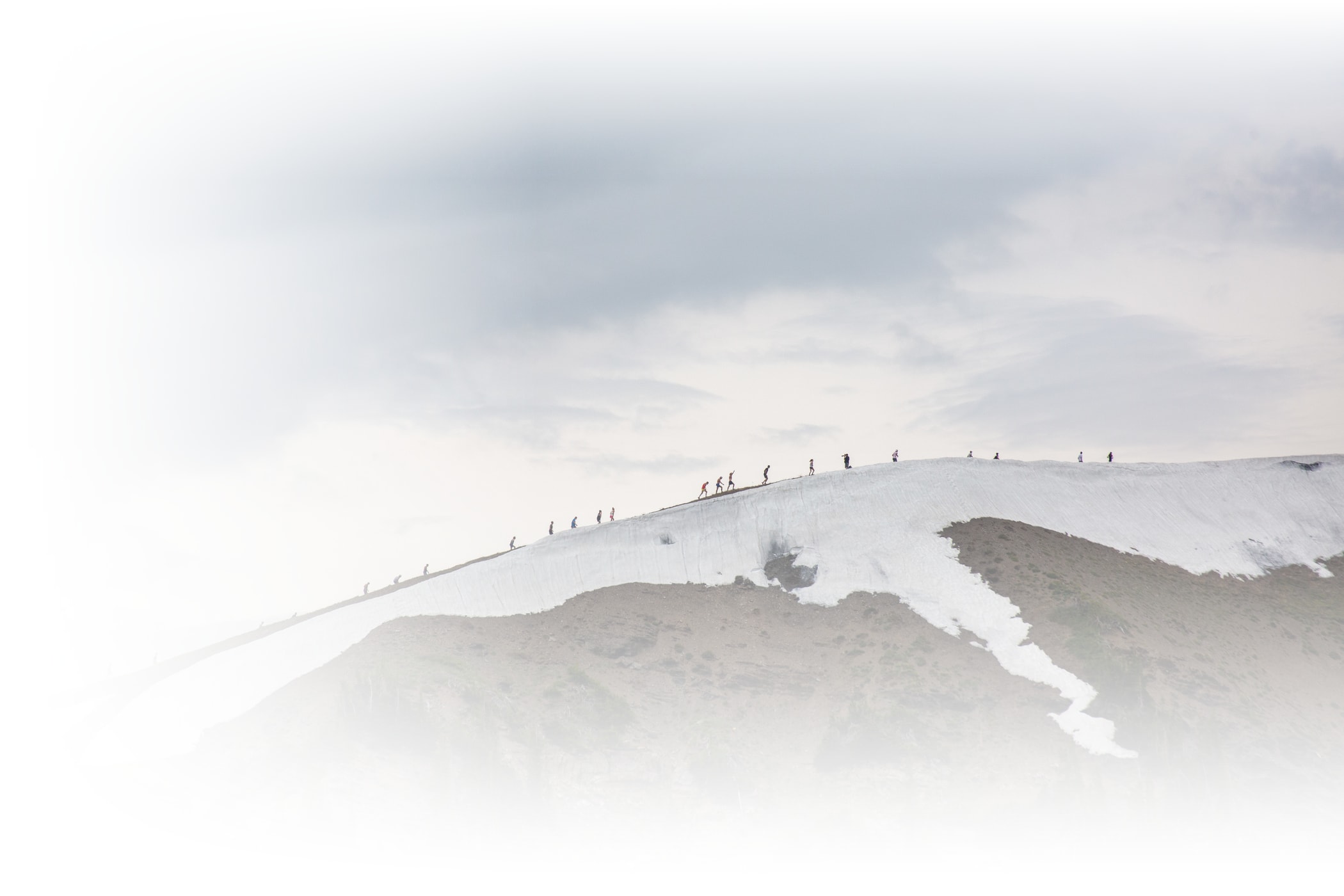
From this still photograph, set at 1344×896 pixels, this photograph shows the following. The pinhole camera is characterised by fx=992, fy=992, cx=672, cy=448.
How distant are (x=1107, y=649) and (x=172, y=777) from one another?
45.8 m

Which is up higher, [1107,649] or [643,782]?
[1107,649]

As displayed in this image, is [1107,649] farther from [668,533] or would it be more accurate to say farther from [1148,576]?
[668,533]

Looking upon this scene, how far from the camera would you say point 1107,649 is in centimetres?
5162

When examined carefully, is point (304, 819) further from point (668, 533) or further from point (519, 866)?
point (668, 533)

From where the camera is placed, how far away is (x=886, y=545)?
63531mm

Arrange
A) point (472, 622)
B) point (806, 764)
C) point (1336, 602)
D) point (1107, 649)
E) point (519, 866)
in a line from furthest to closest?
point (1336, 602), point (472, 622), point (1107, 649), point (806, 764), point (519, 866)

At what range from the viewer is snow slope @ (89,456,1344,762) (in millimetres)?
53781

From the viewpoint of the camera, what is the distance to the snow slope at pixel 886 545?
176 ft

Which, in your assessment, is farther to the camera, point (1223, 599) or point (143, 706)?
point (1223, 599)

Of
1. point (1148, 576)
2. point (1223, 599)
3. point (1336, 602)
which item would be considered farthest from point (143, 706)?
point (1336, 602)

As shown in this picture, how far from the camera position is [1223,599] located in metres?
60.5

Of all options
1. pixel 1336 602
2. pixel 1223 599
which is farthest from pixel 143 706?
pixel 1336 602

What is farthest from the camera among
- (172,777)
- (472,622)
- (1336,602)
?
(1336,602)

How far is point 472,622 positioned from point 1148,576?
41.5 meters
